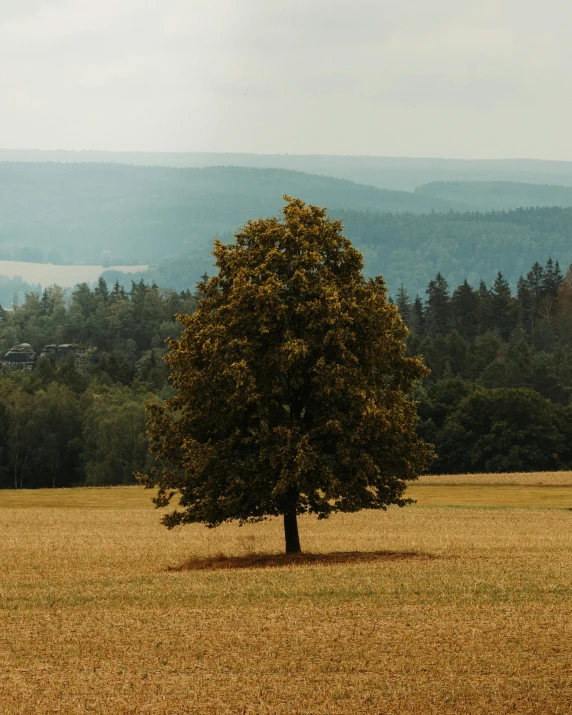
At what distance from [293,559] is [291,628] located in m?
12.5

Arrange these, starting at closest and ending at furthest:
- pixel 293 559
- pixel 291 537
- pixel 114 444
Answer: pixel 293 559 → pixel 291 537 → pixel 114 444

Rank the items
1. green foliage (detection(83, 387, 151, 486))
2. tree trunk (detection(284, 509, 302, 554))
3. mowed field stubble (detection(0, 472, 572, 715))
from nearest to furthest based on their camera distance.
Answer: mowed field stubble (detection(0, 472, 572, 715)) → tree trunk (detection(284, 509, 302, 554)) → green foliage (detection(83, 387, 151, 486))

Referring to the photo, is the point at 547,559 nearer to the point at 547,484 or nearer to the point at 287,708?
the point at 287,708

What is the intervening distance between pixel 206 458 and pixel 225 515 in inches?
77.1

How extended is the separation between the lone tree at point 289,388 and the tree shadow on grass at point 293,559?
5.04 feet

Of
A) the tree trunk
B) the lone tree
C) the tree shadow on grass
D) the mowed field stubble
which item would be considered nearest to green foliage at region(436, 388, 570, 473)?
the mowed field stubble

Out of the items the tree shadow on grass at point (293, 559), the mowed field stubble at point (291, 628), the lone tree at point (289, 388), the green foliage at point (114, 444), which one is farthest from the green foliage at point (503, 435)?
the lone tree at point (289, 388)

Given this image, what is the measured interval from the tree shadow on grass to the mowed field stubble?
0.35 m

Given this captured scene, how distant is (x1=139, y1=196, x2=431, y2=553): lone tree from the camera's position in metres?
34.0

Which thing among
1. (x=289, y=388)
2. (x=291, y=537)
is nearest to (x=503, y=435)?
(x=291, y=537)

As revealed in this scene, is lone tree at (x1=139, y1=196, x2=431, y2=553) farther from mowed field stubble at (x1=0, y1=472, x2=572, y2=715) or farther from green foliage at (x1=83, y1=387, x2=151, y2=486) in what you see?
green foliage at (x1=83, y1=387, x2=151, y2=486)

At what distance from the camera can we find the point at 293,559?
119ft

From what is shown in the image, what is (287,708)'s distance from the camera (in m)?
17.6

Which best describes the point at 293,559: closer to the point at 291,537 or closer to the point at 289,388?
the point at 291,537
